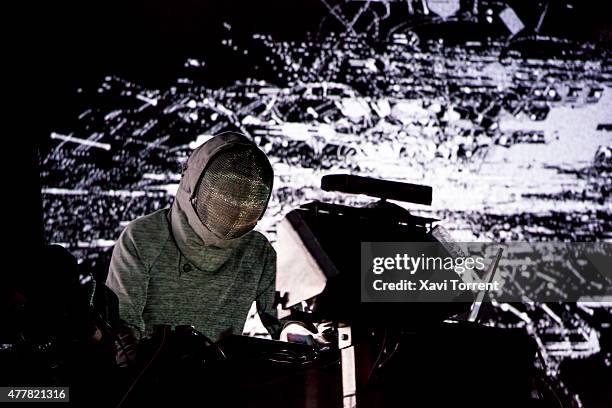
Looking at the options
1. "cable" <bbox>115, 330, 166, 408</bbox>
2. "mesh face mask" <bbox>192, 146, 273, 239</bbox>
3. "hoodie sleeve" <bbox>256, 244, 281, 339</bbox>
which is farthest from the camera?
"hoodie sleeve" <bbox>256, 244, 281, 339</bbox>

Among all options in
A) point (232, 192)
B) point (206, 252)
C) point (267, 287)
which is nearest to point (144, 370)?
point (232, 192)

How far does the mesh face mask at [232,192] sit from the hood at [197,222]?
28 millimetres

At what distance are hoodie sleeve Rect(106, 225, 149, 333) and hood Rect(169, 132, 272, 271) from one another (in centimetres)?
13

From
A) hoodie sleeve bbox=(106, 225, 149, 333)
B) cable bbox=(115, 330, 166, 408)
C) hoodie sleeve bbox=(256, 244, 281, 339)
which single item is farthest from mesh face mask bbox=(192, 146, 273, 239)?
cable bbox=(115, 330, 166, 408)

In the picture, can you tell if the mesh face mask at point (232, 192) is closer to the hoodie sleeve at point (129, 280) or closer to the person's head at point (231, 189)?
the person's head at point (231, 189)

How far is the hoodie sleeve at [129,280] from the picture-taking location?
4.80 feet

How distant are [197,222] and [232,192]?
167 mm

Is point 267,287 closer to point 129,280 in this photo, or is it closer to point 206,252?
point 206,252

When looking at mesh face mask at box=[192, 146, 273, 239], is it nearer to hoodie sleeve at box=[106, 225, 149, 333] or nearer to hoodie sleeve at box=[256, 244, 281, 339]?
hoodie sleeve at box=[106, 225, 149, 333]

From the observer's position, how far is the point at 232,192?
56.6 inches

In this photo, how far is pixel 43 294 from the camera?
806 mm

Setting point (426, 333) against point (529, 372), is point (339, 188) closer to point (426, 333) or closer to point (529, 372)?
point (426, 333)

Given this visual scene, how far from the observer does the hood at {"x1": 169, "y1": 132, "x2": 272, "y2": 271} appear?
59.2 inches

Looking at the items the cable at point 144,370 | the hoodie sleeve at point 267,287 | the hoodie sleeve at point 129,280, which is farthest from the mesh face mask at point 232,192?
the cable at point 144,370
